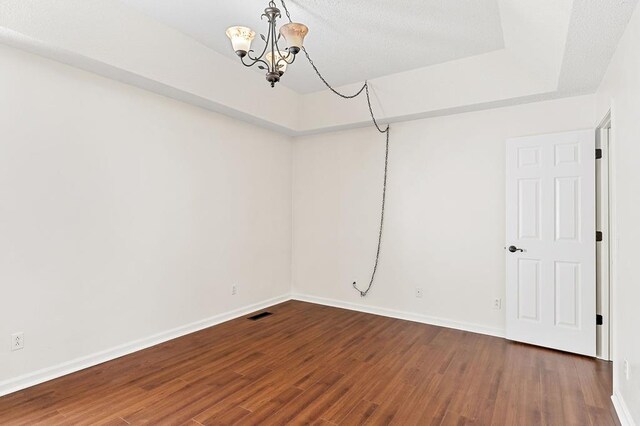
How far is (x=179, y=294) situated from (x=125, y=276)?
2.13 feet

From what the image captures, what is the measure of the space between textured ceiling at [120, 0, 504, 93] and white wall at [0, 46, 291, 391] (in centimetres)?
88

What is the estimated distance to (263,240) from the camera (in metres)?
4.90

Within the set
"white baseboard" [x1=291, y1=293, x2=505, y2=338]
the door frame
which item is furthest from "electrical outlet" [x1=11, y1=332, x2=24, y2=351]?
the door frame

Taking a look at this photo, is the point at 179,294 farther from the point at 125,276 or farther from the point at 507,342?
the point at 507,342

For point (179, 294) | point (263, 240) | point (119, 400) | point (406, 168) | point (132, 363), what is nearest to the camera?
point (119, 400)

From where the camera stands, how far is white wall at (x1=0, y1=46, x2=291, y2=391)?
8.52 ft

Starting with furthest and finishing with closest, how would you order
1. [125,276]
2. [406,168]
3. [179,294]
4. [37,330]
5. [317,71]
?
[406,168] < [317,71] < [179,294] < [125,276] < [37,330]

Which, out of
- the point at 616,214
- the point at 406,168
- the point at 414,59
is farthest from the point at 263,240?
the point at 616,214

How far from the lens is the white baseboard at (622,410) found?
2.13m

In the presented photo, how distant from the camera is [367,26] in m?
3.11

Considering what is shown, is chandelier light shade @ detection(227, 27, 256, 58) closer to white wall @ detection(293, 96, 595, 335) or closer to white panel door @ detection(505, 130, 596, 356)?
white wall @ detection(293, 96, 595, 335)

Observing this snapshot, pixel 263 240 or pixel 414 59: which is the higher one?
pixel 414 59

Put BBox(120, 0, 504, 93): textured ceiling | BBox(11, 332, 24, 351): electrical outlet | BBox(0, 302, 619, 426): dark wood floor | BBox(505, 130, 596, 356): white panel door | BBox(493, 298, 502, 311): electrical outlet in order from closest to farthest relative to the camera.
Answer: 1. BBox(0, 302, 619, 426): dark wood floor
2. BBox(11, 332, 24, 351): electrical outlet
3. BBox(120, 0, 504, 93): textured ceiling
4. BBox(505, 130, 596, 356): white panel door
5. BBox(493, 298, 502, 311): electrical outlet

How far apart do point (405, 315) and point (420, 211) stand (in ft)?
4.46
